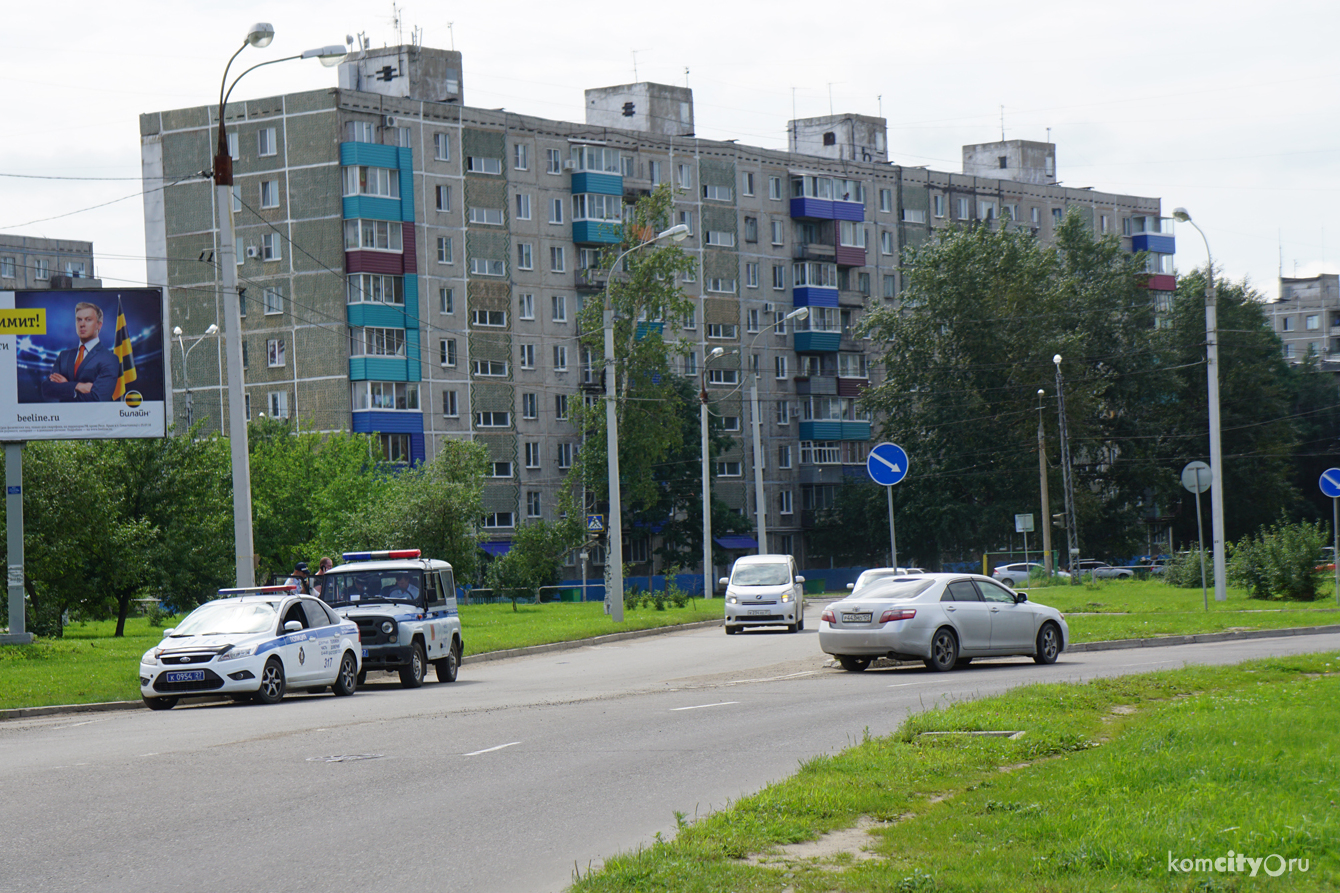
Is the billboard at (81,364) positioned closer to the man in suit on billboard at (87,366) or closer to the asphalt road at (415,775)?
the man in suit on billboard at (87,366)

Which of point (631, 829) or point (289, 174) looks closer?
point (631, 829)

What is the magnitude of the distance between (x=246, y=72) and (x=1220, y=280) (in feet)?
243

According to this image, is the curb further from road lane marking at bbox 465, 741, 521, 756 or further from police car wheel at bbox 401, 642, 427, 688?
road lane marking at bbox 465, 741, 521, 756

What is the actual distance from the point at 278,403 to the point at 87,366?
1910 inches

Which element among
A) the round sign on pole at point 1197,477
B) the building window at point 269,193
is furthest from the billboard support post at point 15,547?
the building window at point 269,193

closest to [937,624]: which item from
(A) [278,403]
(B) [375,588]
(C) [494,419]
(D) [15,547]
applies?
(B) [375,588]

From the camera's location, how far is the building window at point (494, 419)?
82.5 metres

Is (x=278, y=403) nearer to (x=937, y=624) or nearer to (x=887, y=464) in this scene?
(x=887, y=464)

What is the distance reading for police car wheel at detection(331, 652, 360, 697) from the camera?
21.3 meters

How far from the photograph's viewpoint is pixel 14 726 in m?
17.9

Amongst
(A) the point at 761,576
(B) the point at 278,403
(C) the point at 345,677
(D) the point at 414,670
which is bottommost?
(D) the point at 414,670

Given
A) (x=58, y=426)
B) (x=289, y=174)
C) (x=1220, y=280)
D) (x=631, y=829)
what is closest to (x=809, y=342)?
(x=1220, y=280)

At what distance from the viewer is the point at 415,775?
11.7 metres

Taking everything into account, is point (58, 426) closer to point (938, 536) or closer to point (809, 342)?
point (938, 536)
